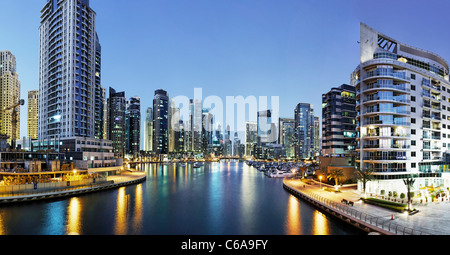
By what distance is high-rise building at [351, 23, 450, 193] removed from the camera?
42031 mm

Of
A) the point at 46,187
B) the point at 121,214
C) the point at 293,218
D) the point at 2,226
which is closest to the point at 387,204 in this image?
the point at 293,218

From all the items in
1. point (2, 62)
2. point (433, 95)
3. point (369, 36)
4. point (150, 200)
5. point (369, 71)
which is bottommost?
point (150, 200)

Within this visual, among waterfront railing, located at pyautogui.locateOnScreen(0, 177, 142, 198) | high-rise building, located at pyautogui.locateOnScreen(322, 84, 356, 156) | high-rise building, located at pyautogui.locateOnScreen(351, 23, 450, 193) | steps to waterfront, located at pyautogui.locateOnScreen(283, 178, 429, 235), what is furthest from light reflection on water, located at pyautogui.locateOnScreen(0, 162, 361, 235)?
high-rise building, located at pyautogui.locateOnScreen(322, 84, 356, 156)

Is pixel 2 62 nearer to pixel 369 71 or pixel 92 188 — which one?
pixel 92 188

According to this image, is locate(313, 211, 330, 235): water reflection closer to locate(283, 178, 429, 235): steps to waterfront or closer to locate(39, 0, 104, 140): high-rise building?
locate(283, 178, 429, 235): steps to waterfront

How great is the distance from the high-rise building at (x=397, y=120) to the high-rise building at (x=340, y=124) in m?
28.1

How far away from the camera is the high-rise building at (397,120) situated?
138 feet

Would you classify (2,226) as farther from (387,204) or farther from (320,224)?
(387,204)

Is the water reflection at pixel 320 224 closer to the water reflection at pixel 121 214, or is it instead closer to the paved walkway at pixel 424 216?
the paved walkway at pixel 424 216

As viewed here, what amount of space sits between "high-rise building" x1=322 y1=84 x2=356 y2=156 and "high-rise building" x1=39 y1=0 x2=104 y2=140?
75.9 metres

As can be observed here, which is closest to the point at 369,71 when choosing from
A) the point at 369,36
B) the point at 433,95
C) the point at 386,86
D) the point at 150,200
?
the point at 386,86

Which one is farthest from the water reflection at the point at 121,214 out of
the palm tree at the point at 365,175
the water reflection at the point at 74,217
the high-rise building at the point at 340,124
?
the high-rise building at the point at 340,124

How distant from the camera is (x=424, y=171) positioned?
4453 cm

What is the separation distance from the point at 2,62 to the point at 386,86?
239 meters
